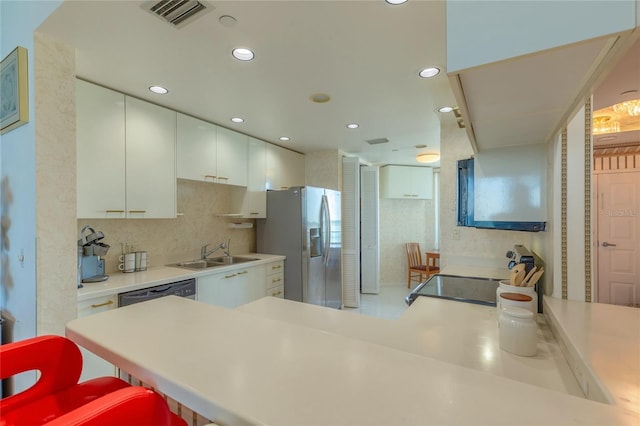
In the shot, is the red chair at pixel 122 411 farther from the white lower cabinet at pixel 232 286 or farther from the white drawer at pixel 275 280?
the white drawer at pixel 275 280

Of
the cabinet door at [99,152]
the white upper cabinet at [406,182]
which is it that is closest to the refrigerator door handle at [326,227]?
the white upper cabinet at [406,182]

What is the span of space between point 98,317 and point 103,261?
5.22 ft

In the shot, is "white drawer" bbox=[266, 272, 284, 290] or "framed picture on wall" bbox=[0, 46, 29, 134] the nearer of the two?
"framed picture on wall" bbox=[0, 46, 29, 134]

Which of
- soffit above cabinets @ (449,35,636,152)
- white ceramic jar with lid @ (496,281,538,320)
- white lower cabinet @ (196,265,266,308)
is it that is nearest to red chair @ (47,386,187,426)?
soffit above cabinets @ (449,35,636,152)

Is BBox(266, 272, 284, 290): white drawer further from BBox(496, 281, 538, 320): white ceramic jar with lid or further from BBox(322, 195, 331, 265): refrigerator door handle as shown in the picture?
BBox(496, 281, 538, 320): white ceramic jar with lid

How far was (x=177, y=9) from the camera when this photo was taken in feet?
4.63

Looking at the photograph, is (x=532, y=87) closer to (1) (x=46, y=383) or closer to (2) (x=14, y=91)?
(1) (x=46, y=383)

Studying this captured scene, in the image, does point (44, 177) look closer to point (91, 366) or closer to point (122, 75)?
point (122, 75)

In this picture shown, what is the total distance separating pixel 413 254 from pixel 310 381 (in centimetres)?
549

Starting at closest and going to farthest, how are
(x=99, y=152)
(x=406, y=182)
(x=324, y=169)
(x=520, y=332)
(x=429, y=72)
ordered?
1. (x=520, y=332)
2. (x=429, y=72)
3. (x=99, y=152)
4. (x=324, y=169)
5. (x=406, y=182)

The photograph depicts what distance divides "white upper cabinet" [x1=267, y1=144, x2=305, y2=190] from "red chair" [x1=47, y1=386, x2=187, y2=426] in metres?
3.38

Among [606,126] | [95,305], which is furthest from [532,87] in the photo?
[606,126]

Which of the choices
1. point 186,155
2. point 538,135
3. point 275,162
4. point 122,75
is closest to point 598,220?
point 538,135

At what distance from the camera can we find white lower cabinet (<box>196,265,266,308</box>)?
2.70 m
